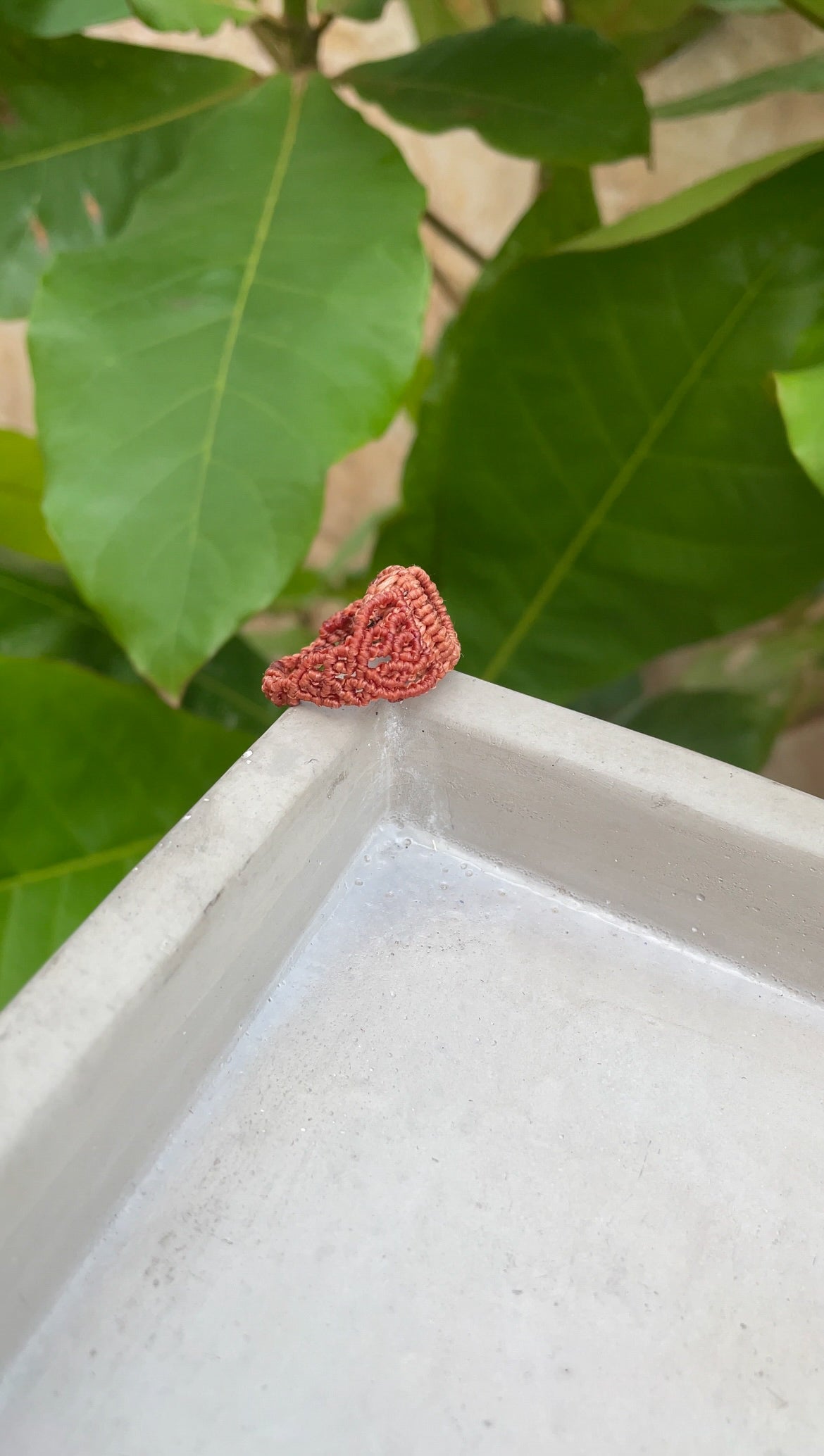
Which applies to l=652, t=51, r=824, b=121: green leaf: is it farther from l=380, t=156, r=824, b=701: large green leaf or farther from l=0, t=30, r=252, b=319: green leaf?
l=0, t=30, r=252, b=319: green leaf

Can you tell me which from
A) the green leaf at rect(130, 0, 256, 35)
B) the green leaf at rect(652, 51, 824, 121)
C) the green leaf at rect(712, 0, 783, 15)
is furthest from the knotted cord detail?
the green leaf at rect(712, 0, 783, 15)

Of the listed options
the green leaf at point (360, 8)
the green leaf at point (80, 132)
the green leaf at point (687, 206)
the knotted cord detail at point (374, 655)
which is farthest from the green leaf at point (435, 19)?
the knotted cord detail at point (374, 655)

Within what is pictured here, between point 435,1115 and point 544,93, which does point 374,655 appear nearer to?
point 435,1115

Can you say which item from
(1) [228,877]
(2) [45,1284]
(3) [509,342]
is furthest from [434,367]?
(2) [45,1284]

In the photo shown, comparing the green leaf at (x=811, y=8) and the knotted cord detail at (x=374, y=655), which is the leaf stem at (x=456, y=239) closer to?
the green leaf at (x=811, y=8)

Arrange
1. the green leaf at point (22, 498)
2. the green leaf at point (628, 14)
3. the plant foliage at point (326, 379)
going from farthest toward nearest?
the green leaf at point (628, 14) → the green leaf at point (22, 498) → the plant foliage at point (326, 379)

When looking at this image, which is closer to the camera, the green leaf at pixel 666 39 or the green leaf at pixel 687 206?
the green leaf at pixel 687 206
